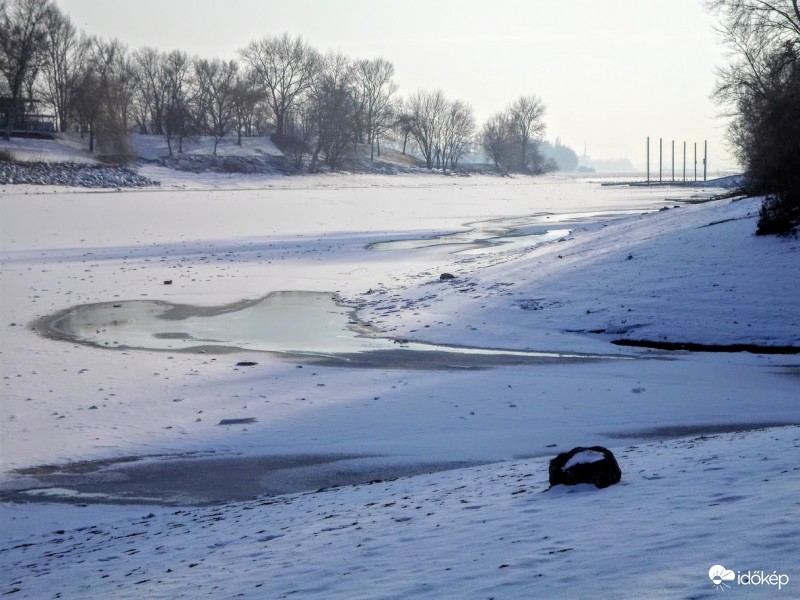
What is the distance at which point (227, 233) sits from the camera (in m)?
35.1

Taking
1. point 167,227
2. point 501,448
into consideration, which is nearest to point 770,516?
point 501,448

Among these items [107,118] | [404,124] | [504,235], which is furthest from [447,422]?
[404,124]

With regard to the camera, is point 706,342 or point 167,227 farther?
point 167,227

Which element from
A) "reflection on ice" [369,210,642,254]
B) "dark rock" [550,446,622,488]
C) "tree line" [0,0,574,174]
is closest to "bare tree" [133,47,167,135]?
"tree line" [0,0,574,174]

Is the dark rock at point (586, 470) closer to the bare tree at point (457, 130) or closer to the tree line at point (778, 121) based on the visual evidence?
the tree line at point (778, 121)

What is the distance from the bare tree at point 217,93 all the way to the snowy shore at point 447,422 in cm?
7293

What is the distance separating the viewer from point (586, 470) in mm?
7008

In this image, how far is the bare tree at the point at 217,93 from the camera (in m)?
98.7

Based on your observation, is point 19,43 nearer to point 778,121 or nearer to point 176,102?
point 176,102

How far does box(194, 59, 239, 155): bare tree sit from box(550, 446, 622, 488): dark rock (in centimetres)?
8979

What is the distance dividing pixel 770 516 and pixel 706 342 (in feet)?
37.8

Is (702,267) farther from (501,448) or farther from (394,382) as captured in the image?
(501,448)

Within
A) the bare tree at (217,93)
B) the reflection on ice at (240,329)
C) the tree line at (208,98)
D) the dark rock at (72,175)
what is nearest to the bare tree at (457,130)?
the tree line at (208,98)

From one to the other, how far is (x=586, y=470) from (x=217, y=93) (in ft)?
326
